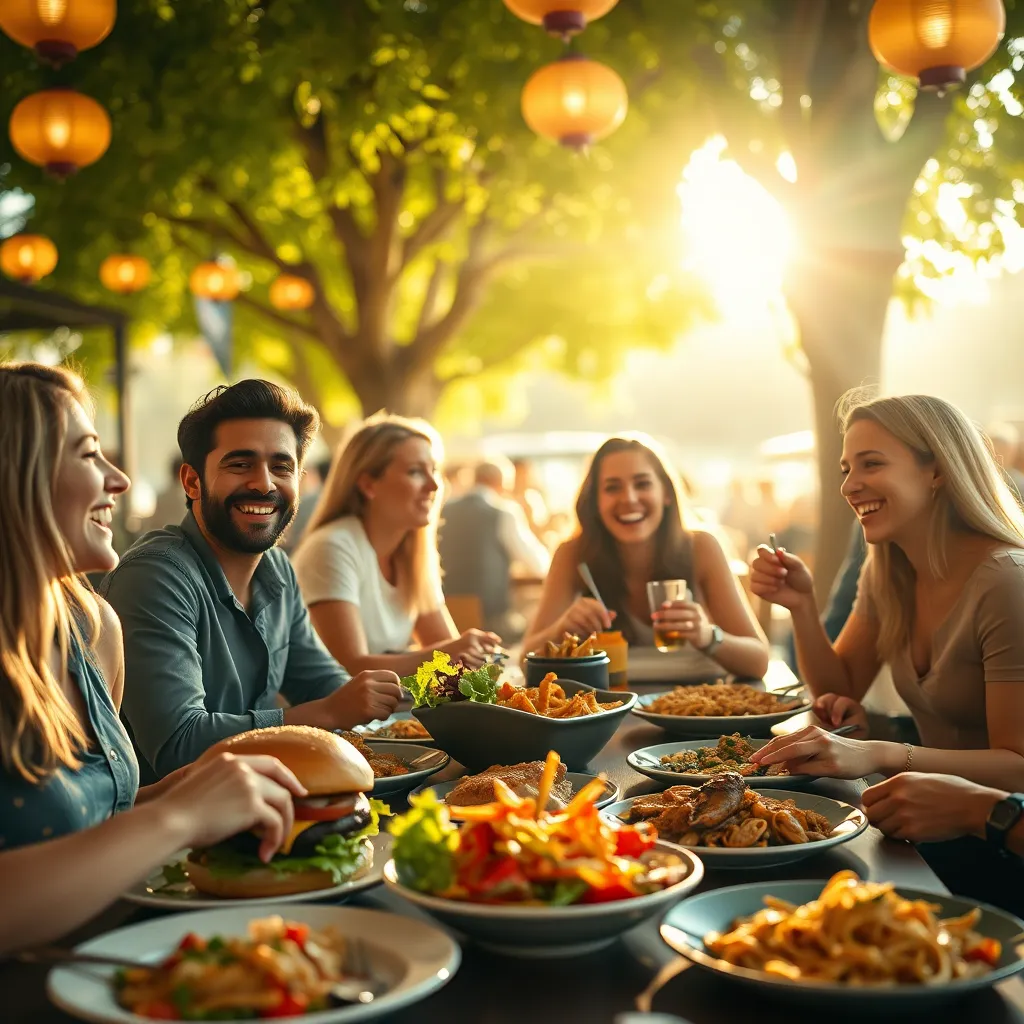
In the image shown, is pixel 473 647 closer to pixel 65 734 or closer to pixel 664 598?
pixel 664 598

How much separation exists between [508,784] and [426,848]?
0.59 m

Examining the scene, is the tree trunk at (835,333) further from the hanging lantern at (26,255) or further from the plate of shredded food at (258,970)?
the hanging lantern at (26,255)

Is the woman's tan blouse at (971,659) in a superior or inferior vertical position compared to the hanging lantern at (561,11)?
inferior

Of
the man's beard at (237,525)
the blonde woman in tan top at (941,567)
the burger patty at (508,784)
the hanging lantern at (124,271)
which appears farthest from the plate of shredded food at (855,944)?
the hanging lantern at (124,271)

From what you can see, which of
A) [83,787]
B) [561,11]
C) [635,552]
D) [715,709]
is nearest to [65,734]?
A: [83,787]

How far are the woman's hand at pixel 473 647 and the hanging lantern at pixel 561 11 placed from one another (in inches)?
92.0

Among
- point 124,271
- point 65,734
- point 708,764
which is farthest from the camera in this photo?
point 124,271

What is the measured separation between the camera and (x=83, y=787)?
1.92 metres

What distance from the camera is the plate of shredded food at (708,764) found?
7.80ft

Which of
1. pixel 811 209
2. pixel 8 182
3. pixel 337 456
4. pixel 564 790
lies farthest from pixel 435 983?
pixel 8 182

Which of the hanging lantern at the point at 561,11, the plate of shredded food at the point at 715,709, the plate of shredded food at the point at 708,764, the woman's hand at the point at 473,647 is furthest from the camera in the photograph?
the hanging lantern at the point at 561,11

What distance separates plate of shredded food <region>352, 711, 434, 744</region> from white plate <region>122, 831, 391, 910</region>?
108cm

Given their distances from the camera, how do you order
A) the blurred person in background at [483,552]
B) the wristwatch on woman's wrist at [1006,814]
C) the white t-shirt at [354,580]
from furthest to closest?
the blurred person in background at [483,552] → the white t-shirt at [354,580] → the wristwatch on woman's wrist at [1006,814]

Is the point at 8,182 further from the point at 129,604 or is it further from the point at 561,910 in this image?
the point at 561,910
